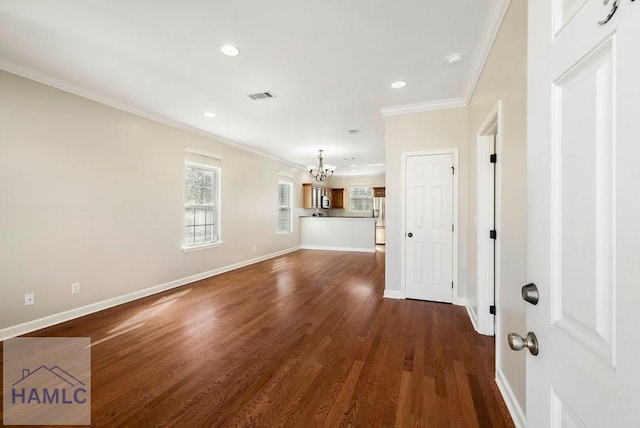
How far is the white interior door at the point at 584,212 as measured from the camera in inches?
17.9

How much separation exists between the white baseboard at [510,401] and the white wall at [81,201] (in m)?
4.35

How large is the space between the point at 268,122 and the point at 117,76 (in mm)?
2036

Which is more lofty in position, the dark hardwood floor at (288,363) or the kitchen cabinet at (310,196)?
the kitchen cabinet at (310,196)

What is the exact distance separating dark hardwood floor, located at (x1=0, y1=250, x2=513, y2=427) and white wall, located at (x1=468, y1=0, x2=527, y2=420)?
35 centimetres

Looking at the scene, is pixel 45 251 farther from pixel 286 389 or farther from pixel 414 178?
pixel 414 178

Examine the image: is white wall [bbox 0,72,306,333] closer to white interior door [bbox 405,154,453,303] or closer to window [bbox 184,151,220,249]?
window [bbox 184,151,220,249]

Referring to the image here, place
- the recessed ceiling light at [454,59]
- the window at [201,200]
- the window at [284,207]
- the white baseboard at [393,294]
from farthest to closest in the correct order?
the window at [284,207] < the window at [201,200] < the white baseboard at [393,294] < the recessed ceiling light at [454,59]

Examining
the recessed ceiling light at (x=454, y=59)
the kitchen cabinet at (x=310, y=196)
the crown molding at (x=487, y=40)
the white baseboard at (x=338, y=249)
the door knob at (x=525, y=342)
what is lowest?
the white baseboard at (x=338, y=249)

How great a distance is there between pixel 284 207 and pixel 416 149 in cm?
489

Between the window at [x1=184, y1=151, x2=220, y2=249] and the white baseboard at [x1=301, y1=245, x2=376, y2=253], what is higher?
the window at [x1=184, y1=151, x2=220, y2=249]

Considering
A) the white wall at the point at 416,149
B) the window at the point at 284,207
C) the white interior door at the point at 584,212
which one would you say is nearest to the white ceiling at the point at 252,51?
the white wall at the point at 416,149

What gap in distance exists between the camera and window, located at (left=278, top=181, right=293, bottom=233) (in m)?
7.81

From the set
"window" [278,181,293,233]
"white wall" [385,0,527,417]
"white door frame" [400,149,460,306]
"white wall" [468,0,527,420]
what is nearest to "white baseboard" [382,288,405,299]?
"white door frame" [400,149,460,306]

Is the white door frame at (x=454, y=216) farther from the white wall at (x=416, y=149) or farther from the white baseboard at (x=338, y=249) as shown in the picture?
the white baseboard at (x=338, y=249)
